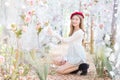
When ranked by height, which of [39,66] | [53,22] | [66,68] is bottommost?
[66,68]

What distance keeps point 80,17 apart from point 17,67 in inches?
40.0

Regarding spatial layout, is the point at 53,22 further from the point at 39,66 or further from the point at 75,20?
the point at 39,66

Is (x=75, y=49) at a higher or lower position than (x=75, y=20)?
lower

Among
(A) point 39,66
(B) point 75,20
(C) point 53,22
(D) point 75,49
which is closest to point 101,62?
(D) point 75,49

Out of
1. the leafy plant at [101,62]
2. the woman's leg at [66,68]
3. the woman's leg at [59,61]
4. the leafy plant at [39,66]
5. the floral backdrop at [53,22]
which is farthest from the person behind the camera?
the woman's leg at [59,61]

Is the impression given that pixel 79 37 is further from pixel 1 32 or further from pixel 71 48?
pixel 1 32

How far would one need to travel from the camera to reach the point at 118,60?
2.44m

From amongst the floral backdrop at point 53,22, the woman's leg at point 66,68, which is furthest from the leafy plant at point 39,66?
the woman's leg at point 66,68

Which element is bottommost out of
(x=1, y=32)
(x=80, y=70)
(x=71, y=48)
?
(x=80, y=70)

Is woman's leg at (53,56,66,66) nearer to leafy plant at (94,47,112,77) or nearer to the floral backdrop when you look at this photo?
the floral backdrop

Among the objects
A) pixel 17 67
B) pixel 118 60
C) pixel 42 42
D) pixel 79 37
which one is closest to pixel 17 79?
pixel 17 67

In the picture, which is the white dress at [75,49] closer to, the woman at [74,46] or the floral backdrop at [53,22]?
the woman at [74,46]

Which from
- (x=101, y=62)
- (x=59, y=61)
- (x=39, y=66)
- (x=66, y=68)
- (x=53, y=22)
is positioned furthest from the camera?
(x=53, y=22)

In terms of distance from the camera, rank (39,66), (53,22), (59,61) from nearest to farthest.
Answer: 1. (39,66)
2. (59,61)
3. (53,22)
